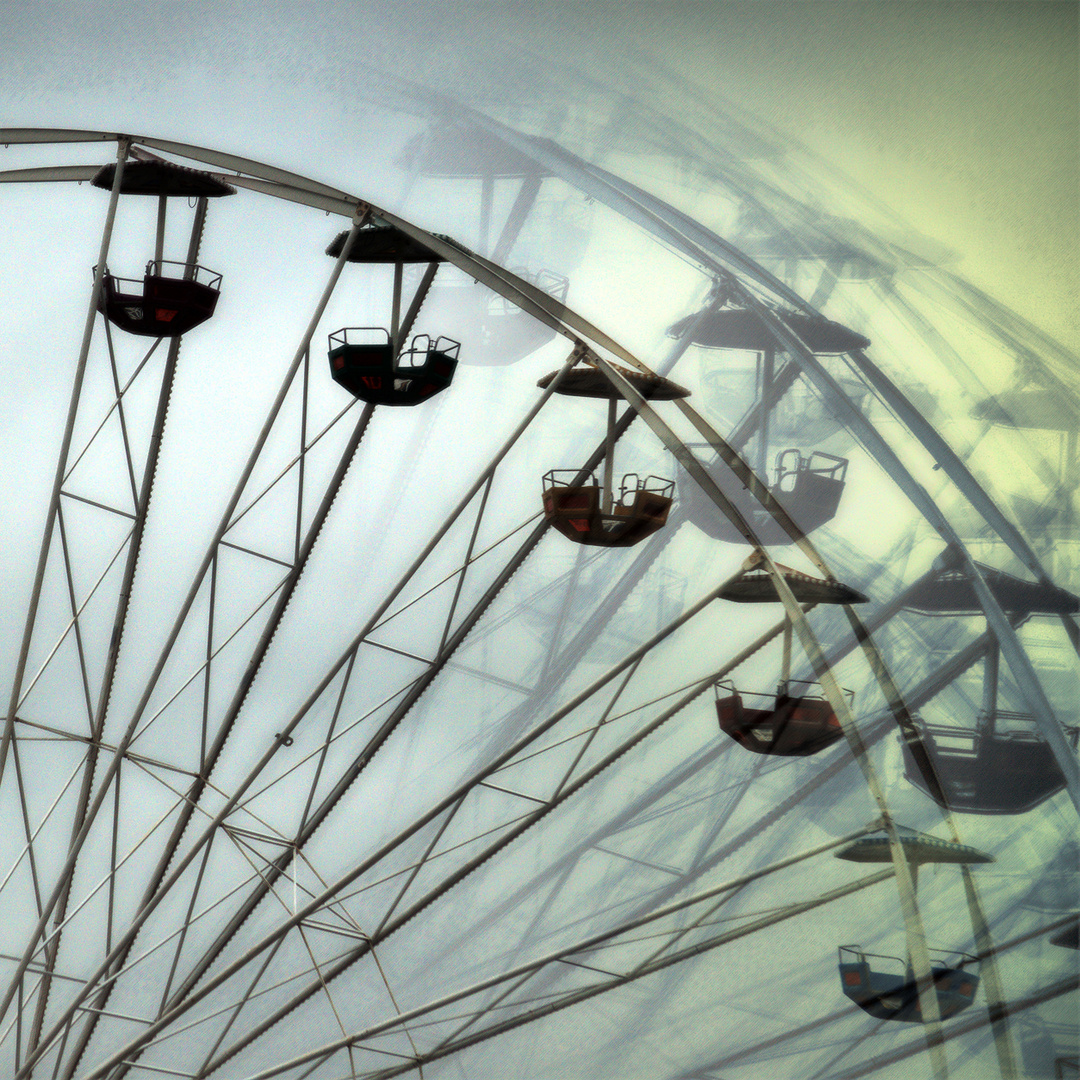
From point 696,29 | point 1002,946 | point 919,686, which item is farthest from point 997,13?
point 1002,946

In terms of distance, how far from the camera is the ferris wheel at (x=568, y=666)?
29.2 feet

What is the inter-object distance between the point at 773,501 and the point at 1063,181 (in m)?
3.61

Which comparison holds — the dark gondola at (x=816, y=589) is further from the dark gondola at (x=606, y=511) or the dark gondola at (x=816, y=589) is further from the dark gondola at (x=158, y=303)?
the dark gondola at (x=158, y=303)

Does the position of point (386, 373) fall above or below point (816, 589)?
above

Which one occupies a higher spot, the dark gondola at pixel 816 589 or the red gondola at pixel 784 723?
the dark gondola at pixel 816 589

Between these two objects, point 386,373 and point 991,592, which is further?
point 386,373

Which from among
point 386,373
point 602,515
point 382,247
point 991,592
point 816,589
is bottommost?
point 991,592

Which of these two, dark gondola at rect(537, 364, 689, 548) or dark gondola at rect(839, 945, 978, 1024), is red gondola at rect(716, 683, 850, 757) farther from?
dark gondola at rect(839, 945, 978, 1024)

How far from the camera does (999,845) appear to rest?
838 centimetres

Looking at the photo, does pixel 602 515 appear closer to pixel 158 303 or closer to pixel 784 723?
pixel 784 723

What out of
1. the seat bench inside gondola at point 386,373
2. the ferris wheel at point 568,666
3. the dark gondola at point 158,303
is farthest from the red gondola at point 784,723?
the dark gondola at point 158,303

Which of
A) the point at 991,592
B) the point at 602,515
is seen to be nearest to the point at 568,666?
the point at 602,515

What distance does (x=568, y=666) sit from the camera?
17.3 metres

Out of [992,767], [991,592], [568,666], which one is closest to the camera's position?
[992,767]
